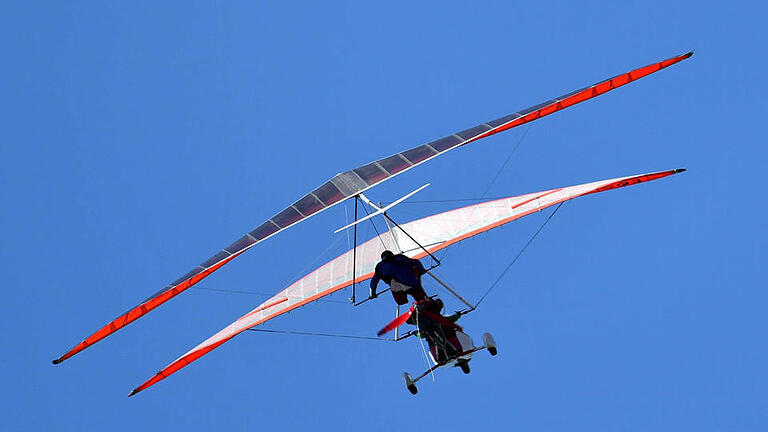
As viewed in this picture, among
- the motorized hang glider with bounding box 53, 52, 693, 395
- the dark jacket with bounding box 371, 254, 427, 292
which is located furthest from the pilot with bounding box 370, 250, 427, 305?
the motorized hang glider with bounding box 53, 52, 693, 395

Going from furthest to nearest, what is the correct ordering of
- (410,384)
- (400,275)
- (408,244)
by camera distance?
(408,244) < (410,384) < (400,275)

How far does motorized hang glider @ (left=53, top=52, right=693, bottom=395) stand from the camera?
4259 centimetres

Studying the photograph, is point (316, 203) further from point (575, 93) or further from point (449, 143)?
point (575, 93)

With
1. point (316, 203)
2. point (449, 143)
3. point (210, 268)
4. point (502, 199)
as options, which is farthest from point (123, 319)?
point (502, 199)

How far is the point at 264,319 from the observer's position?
4803cm

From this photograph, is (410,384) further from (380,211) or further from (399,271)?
(380,211)

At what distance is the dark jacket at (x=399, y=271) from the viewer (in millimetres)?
44281

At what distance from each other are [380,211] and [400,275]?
3431 mm

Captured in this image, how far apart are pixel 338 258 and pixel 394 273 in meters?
7.81

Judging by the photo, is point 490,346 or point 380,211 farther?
point 490,346

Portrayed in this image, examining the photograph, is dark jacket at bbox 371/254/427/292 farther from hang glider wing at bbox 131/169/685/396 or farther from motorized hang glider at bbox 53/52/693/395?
hang glider wing at bbox 131/169/685/396

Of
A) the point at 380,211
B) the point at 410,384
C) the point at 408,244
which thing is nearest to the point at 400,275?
the point at 410,384

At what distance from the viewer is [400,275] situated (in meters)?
44.2

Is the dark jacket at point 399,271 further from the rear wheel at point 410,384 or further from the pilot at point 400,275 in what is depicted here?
the rear wheel at point 410,384
